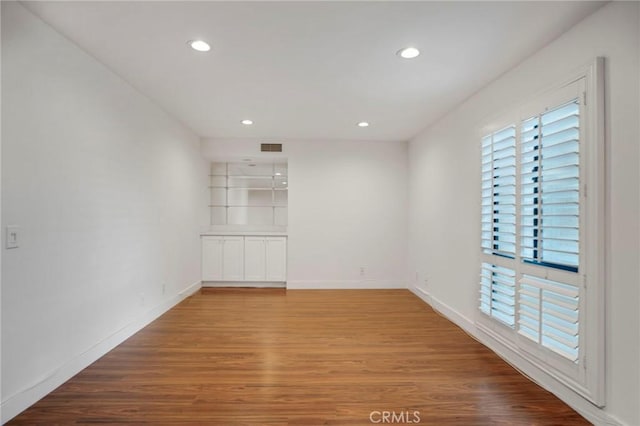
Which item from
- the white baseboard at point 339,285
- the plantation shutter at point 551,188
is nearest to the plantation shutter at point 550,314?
the plantation shutter at point 551,188

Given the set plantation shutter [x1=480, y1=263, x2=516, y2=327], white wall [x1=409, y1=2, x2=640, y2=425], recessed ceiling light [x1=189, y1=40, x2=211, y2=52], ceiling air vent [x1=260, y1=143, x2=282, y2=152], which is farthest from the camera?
ceiling air vent [x1=260, y1=143, x2=282, y2=152]

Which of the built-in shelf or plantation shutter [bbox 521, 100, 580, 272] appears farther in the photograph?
the built-in shelf

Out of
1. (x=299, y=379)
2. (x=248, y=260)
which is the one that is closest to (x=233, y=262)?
(x=248, y=260)

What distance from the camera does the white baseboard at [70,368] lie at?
1808 millimetres

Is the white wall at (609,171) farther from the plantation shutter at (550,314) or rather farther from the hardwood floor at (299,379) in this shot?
the hardwood floor at (299,379)

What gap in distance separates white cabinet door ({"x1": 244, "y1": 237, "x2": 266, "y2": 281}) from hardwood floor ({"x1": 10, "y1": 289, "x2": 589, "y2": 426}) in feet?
5.15

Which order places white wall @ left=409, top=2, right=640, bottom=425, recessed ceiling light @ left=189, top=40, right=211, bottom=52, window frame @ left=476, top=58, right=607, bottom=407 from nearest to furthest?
white wall @ left=409, top=2, right=640, bottom=425 < window frame @ left=476, top=58, right=607, bottom=407 < recessed ceiling light @ left=189, top=40, right=211, bottom=52

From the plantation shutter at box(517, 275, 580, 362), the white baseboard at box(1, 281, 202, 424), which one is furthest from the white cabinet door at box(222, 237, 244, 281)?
the plantation shutter at box(517, 275, 580, 362)

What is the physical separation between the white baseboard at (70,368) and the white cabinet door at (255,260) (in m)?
1.65

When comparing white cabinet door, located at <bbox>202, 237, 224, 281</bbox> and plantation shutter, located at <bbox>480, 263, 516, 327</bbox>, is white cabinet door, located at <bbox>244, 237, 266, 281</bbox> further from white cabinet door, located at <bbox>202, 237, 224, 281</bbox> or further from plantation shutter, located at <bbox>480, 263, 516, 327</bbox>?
plantation shutter, located at <bbox>480, 263, 516, 327</bbox>

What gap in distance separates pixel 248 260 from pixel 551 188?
4306 mm

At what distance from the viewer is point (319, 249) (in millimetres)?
5109

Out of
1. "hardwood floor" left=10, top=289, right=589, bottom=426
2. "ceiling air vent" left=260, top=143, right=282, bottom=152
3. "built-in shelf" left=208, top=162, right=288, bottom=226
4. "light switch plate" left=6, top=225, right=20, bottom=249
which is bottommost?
"hardwood floor" left=10, top=289, right=589, bottom=426

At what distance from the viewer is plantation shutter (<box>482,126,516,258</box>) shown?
8.24ft
